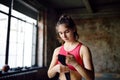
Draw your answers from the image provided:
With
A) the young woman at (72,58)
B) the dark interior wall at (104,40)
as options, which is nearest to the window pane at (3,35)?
the young woman at (72,58)

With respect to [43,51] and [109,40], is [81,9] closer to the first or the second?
[109,40]

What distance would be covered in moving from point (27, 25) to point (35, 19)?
0.66 meters

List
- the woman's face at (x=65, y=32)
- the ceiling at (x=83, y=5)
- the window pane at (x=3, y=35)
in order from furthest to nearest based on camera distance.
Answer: the ceiling at (x=83, y=5)
the window pane at (x=3, y=35)
the woman's face at (x=65, y=32)

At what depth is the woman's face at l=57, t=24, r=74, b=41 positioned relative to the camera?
869 mm

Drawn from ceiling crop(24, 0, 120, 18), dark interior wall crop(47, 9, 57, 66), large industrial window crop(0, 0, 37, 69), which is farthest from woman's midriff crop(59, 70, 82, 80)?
dark interior wall crop(47, 9, 57, 66)

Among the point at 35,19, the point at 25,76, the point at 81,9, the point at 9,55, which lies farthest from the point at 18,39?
the point at 81,9

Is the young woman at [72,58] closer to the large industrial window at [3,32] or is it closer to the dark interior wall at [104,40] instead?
the large industrial window at [3,32]

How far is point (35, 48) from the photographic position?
591 centimetres

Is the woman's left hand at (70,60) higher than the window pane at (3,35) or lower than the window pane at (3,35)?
lower

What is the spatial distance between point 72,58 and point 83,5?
20.2ft

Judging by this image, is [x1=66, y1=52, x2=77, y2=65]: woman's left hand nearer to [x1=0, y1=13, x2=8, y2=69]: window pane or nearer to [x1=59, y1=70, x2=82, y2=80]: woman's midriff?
[x1=59, y1=70, x2=82, y2=80]: woman's midriff

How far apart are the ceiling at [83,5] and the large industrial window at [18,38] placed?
0.85 m

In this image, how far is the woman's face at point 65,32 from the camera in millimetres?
869

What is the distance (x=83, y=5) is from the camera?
6.68 meters
